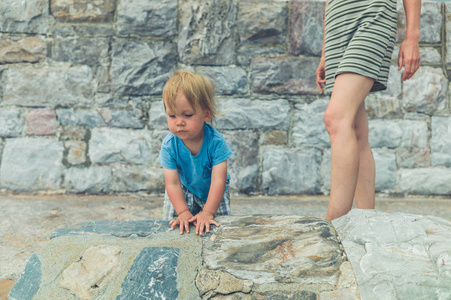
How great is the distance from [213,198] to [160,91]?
1413 mm

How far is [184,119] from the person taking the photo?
162 cm

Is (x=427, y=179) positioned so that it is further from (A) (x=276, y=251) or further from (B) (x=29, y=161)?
(B) (x=29, y=161)

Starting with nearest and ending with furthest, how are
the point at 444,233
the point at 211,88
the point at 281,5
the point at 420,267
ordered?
the point at 420,267, the point at 444,233, the point at 211,88, the point at 281,5

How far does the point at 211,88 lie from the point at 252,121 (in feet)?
3.89

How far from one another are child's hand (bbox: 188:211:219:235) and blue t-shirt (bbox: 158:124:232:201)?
10.3 inches

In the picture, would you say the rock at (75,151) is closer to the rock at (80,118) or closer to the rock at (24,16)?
the rock at (80,118)

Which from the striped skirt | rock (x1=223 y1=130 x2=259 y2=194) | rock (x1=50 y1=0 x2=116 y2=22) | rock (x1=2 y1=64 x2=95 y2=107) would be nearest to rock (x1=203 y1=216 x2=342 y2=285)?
the striped skirt

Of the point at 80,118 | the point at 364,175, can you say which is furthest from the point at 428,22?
Result: the point at 80,118

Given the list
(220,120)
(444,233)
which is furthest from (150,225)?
(220,120)

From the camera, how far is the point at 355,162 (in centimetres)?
159

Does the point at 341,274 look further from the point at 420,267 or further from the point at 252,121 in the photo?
the point at 252,121

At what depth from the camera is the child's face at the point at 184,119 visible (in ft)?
5.23

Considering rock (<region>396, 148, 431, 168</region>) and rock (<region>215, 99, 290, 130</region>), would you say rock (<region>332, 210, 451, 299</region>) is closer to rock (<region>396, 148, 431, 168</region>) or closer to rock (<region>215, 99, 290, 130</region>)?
rock (<region>215, 99, 290, 130</region>)

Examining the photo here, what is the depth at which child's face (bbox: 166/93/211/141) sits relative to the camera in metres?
1.59
